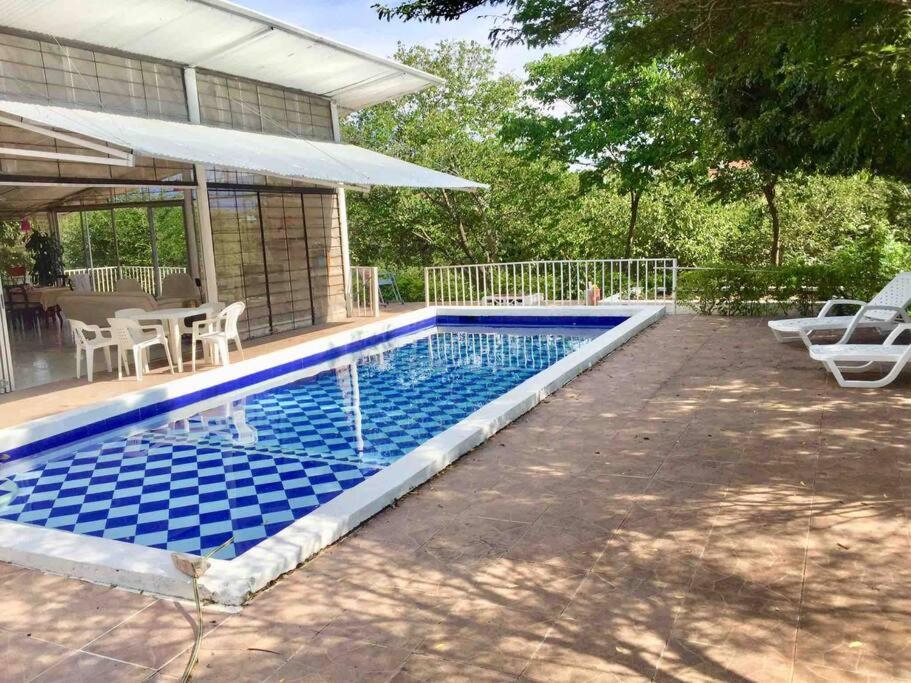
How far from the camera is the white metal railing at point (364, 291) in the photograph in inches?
565

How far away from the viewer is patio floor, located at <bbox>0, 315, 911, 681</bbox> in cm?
298

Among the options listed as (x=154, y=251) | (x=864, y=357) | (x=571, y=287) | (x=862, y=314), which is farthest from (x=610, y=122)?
(x=864, y=357)

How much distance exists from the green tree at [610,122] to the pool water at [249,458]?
22.0 ft

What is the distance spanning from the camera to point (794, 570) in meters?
3.59

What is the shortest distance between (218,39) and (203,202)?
226 centimetres

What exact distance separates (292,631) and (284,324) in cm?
1040

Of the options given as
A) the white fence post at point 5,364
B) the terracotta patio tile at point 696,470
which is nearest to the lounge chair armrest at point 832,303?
the terracotta patio tile at point 696,470

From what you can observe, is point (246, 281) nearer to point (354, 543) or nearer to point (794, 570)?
point (354, 543)

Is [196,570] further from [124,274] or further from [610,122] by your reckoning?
[610,122]

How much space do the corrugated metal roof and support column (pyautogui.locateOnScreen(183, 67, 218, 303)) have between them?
0.29 m

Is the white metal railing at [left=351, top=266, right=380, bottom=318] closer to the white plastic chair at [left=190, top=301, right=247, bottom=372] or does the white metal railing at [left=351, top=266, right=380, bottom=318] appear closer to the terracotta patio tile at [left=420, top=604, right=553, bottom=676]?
the white plastic chair at [left=190, top=301, right=247, bottom=372]

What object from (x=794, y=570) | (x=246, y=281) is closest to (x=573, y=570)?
(x=794, y=570)

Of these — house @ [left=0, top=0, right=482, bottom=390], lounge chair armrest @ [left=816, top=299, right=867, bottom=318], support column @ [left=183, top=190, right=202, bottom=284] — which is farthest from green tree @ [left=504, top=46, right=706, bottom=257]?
support column @ [left=183, top=190, right=202, bottom=284]

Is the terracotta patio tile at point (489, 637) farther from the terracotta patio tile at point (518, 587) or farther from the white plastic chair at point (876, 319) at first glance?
the white plastic chair at point (876, 319)
